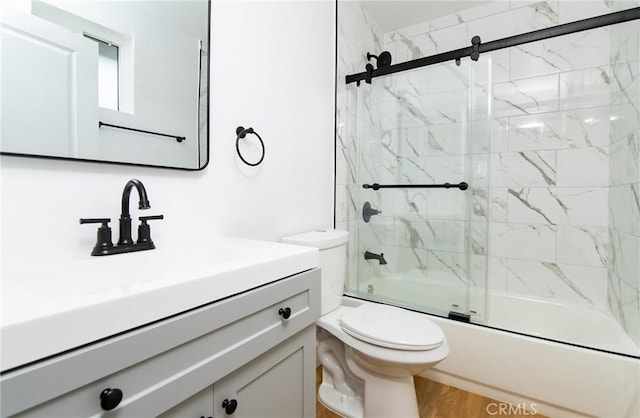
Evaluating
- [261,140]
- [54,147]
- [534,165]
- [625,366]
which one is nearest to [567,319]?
[625,366]

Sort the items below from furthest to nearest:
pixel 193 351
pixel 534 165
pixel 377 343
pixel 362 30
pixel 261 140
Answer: pixel 362 30
pixel 534 165
pixel 261 140
pixel 377 343
pixel 193 351

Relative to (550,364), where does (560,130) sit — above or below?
above

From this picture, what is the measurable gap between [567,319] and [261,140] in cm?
204

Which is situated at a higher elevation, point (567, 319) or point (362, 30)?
point (362, 30)

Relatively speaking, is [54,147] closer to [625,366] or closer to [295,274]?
[295,274]

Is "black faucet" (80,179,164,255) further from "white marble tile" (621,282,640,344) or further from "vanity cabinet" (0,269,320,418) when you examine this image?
"white marble tile" (621,282,640,344)

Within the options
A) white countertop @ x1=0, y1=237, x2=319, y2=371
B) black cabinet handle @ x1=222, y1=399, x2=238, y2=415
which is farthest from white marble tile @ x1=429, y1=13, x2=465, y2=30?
black cabinet handle @ x1=222, y1=399, x2=238, y2=415

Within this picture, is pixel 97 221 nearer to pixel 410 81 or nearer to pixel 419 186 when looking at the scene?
pixel 419 186

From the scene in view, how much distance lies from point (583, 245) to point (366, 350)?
1.61m

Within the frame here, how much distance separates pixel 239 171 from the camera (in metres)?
1.30

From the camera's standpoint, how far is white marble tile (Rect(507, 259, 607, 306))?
184 cm

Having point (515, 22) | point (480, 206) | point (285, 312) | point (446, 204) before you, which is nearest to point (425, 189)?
point (446, 204)

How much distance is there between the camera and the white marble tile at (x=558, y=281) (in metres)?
1.84

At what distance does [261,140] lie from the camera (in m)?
1.37
